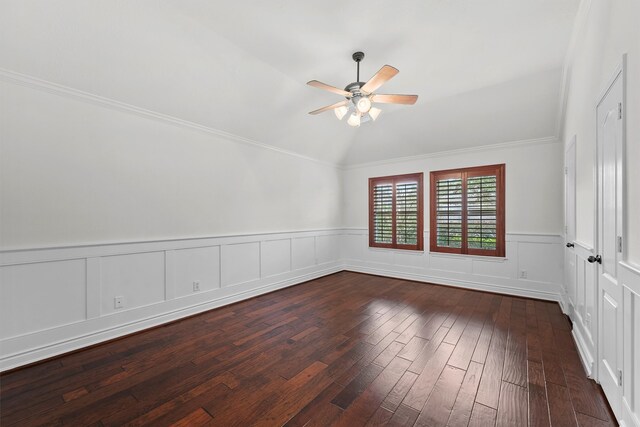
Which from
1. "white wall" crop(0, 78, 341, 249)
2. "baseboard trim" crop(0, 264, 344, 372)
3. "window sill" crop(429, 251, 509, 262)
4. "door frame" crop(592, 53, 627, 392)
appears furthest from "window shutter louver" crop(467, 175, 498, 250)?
"baseboard trim" crop(0, 264, 344, 372)

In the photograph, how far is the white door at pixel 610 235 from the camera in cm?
158

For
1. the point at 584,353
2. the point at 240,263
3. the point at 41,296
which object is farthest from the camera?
the point at 240,263

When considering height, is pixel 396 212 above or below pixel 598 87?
below

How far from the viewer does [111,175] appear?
2.88 meters

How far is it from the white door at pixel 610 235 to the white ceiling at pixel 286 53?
4.23 ft

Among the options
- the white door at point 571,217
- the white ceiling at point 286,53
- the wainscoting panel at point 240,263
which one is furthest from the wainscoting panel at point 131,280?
the white door at point 571,217

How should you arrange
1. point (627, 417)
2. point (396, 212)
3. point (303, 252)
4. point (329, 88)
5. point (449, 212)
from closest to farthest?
1. point (627, 417)
2. point (329, 88)
3. point (449, 212)
4. point (303, 252)
5. point (396, 212)

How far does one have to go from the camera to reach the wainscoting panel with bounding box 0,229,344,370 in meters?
2.34

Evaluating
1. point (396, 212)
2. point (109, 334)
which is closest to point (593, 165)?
point (396, 212)

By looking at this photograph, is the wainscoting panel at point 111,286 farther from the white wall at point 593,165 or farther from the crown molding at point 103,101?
the white wall at point 593,165

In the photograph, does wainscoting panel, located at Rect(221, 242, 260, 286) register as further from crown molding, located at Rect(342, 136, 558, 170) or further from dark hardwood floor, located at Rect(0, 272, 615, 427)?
crown molding, located at Rect(342, 136, 558, 170)

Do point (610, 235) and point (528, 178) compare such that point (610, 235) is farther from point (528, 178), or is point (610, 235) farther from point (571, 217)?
point (528, 178)

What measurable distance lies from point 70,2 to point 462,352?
4.53m

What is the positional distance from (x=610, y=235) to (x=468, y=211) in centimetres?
311
